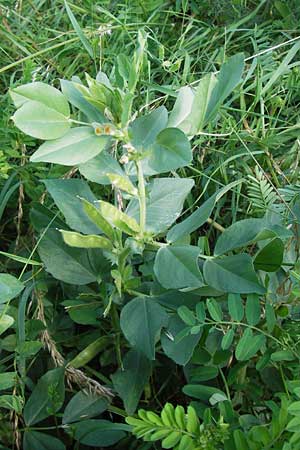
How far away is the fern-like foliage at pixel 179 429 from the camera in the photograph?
0.74 m

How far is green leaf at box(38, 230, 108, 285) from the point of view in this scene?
3.01 ft

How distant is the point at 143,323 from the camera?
0.85m

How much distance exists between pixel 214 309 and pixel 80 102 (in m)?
0.28

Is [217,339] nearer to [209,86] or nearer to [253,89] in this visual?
[209,86]

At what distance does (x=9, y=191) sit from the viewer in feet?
3.69

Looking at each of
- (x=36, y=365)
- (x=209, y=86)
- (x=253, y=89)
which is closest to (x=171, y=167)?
(x=209, y=86)

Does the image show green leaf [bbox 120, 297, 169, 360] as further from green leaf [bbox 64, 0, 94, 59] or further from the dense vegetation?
green leaf [bbox 64, 0, 94, 59]

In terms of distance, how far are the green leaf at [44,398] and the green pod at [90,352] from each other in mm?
22

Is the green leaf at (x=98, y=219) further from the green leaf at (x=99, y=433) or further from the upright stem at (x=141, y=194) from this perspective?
the green leaf at (x=99, y=433)

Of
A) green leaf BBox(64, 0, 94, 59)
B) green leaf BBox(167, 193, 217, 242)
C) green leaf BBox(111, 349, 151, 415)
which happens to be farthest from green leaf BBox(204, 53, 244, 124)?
green leaf BBox(64, 0, 94, 59)

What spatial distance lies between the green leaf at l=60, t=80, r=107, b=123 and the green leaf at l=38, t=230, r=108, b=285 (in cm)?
19

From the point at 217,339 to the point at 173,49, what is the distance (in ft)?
2.31

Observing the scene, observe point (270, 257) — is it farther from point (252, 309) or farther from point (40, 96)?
point (40, 96)

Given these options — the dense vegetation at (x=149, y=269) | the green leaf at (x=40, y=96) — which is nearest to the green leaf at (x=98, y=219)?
the dense vegetation at (x=149, y=269)
